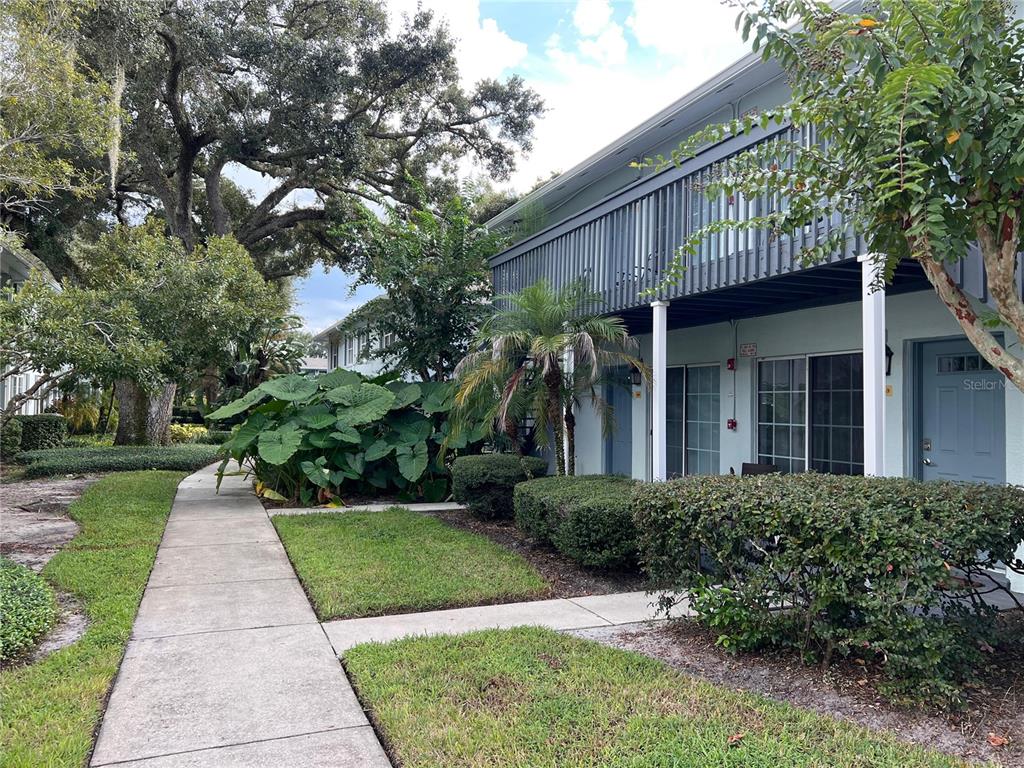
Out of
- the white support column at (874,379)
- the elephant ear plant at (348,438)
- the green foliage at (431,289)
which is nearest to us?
the white support column at (874,379)

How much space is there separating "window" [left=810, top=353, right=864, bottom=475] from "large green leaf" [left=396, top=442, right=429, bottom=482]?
534 centimetres

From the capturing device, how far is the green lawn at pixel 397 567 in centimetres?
551

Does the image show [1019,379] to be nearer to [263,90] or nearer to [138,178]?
[263,90]

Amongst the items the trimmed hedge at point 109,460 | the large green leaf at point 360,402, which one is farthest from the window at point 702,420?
the trimmed hedge at point 109,460

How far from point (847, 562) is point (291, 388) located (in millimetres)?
9235

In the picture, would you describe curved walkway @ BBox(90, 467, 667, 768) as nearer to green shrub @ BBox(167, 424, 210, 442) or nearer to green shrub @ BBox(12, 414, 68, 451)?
green shrub @ BBox(12, 414, 68, 451)

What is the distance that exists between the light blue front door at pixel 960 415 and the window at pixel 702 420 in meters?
3.26

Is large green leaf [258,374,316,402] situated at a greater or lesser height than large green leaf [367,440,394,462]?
greater

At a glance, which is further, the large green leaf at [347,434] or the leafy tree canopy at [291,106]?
the leafy tree canopy at [291,106]

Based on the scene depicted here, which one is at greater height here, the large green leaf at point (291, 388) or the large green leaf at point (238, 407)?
the large green leaf at point (291, 388)

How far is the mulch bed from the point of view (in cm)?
605

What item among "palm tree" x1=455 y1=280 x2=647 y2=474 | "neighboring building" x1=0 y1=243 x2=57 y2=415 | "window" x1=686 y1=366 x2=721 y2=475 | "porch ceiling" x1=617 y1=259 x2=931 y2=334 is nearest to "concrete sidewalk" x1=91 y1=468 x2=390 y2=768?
"palm tree" x1=455 y1=280 x2=647 y2=474

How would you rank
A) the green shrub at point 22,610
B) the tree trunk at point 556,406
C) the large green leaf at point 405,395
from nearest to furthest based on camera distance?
the green shrub at point 22,610
the tree trunk at point 556,406
the large green leaf at point 405,395

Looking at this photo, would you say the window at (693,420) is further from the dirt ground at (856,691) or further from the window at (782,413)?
the dirt ground at (856,691)
